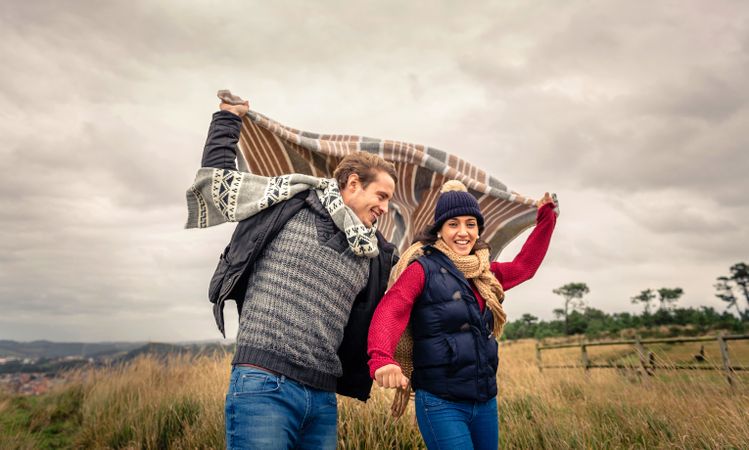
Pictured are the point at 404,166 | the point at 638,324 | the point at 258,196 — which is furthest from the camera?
the point at 638,324

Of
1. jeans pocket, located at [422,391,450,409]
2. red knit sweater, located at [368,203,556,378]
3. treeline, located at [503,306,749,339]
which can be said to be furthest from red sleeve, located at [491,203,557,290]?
treeline, located at [503,306,749,339]

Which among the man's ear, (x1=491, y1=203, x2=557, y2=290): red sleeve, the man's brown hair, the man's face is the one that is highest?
the man's brown hair

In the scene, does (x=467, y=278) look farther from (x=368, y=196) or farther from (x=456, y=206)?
(x=368, y=196)

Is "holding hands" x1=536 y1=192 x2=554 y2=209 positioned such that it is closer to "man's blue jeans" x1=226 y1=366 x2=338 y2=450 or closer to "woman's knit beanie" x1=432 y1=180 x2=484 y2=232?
"woman's knit beanie" x1=432 y1=180 x2=484 y2=232

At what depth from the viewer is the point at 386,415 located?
419 cm

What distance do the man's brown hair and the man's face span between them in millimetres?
19

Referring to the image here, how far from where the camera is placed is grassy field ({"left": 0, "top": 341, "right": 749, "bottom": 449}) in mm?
3886

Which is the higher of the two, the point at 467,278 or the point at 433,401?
the point at 467,278

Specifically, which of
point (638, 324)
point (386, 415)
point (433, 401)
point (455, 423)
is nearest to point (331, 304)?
point (433, 401)

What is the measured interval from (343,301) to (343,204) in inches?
16.5

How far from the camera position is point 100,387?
26.3 ft

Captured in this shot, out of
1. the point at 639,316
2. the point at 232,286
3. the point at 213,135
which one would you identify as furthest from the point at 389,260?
the point at 639,316

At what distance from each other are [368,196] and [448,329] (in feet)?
2.46

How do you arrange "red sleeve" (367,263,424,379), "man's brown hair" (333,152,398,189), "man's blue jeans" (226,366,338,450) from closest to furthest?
"man's blue jeans" (226,366,338,450)
"red sleeve" (367,263,424,379)
"man's brown hair" (333,152,398,189)
